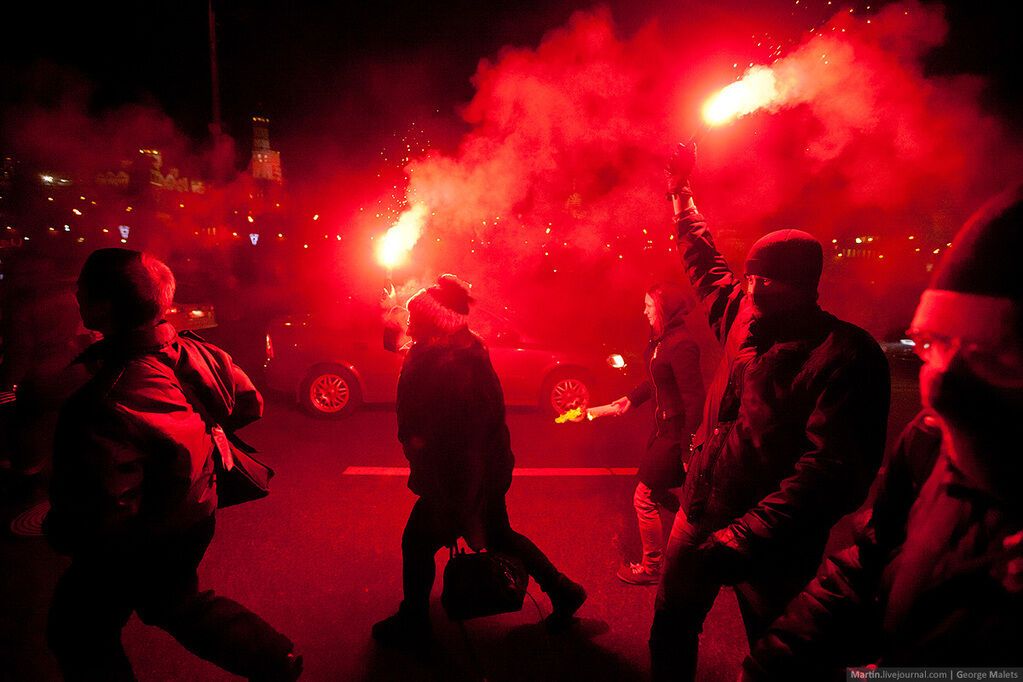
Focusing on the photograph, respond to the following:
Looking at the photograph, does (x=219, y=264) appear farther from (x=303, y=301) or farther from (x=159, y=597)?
(x=159, y=597)

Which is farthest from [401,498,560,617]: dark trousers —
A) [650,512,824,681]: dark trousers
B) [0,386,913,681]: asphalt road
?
[650,512,824,681]: dark trousers

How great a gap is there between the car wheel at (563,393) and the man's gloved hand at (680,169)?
5088 millimetres

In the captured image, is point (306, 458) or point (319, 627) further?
point (306, 458)

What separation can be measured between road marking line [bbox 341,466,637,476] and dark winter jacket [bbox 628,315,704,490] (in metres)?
2.40

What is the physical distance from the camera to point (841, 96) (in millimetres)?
4375

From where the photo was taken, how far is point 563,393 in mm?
7957

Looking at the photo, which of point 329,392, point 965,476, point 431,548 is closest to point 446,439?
point 431,548

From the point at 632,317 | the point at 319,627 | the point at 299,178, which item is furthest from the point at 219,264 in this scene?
the point at 319,627

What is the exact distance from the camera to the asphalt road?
9.59ft

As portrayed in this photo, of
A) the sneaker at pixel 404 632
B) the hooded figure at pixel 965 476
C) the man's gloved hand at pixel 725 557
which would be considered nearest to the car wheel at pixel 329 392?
the sneaker at pixel 404 632

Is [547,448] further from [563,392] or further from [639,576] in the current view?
[639,576]

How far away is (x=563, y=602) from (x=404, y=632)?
2.98ft

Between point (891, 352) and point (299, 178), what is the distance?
59.4 ft

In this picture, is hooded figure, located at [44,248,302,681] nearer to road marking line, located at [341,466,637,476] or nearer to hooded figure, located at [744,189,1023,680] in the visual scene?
hooded figure, located at [744,189,1023,680]
